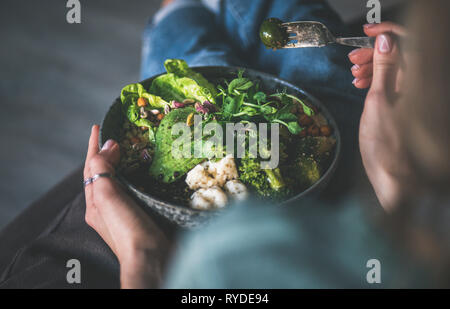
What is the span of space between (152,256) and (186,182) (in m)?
0.16

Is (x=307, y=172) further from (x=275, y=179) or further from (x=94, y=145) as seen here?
(x=94, y=145)

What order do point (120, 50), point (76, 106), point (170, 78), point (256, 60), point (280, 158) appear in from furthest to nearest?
point (120, 50) < point (76, 106) < point (256, 60) < point (170, 78) < point (280, 158)

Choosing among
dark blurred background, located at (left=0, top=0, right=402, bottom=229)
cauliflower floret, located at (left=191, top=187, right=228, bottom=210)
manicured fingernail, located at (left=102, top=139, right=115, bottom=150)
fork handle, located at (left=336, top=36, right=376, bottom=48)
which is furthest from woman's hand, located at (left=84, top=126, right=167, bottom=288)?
dark blurred background, located at (left=0, top=0, right=402, bottom=229)

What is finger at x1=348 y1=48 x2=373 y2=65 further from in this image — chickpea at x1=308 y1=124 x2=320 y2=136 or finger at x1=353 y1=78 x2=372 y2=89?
chickpea at x1=308 y1=124 x2=320 y2=136

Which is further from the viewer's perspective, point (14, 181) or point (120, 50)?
point (120, 50)

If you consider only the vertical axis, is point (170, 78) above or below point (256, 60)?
below

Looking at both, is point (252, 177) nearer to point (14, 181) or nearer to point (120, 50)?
point (14, 181)

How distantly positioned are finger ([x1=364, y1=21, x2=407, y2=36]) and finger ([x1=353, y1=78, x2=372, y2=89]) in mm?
141

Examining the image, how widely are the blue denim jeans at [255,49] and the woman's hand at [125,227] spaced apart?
496mm

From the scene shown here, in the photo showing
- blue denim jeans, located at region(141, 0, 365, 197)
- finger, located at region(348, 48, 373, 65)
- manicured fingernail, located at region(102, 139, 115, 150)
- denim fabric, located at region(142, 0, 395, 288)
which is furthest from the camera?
blue denim jeans, located at region(141, 0, 365, 197)

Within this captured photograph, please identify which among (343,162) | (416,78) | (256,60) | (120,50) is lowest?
(343,162)

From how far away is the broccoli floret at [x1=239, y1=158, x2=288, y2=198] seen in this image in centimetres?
66

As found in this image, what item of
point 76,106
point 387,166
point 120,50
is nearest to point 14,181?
point 76,106
